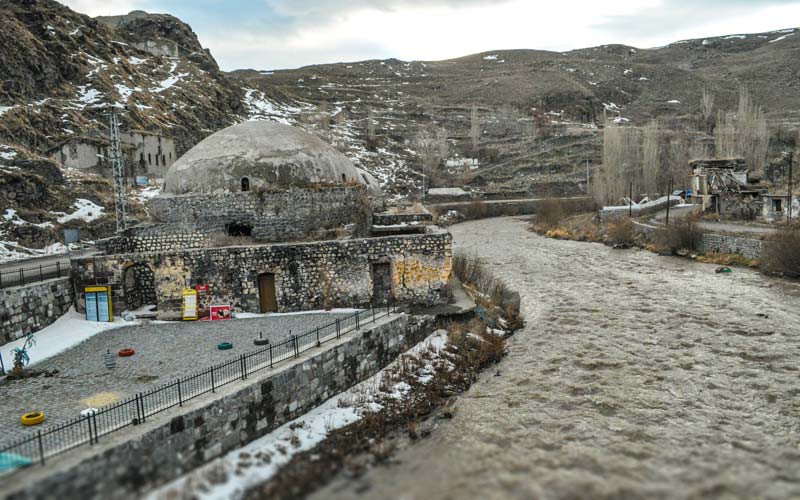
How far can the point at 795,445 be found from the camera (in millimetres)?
10070

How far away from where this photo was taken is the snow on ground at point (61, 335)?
1298 centimetres

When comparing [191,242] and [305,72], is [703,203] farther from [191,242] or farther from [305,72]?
[305,72]

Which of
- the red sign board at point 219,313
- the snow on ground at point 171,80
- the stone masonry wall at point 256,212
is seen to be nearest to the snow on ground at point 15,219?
the stone masonry wall at point 256,212

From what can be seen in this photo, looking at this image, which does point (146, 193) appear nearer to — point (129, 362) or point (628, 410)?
point (129, 362)

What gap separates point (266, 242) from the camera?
18.9 meters

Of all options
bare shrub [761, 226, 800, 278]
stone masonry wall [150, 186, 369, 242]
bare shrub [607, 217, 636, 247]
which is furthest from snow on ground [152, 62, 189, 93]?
bare shrub [761, 226, 800, 278]

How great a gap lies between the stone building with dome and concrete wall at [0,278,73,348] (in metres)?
0.48

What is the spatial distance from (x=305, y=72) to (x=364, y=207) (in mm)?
132644

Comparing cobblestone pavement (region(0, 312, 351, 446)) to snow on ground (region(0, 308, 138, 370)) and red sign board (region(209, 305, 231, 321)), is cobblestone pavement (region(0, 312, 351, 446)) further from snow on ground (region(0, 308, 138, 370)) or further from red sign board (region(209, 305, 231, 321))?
red sign board (region(209, 305, 231, 321))

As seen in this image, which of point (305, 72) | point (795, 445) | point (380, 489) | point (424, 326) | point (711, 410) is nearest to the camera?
point (380, 489)

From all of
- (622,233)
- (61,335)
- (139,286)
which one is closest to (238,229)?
(139,286)

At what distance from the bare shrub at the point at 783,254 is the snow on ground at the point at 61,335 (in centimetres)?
2720

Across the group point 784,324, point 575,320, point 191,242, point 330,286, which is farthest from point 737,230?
point 191,242

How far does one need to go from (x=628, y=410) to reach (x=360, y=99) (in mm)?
107834
